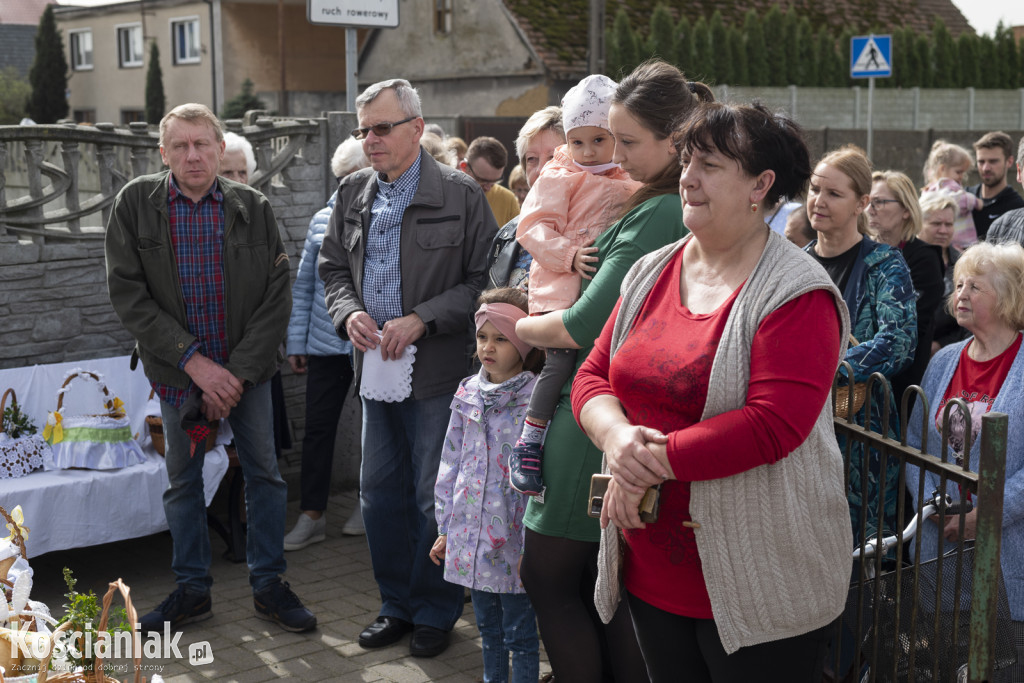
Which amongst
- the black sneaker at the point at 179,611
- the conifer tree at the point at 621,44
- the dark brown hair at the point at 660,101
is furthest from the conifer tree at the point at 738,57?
the dark brown hair at the point at 660,101

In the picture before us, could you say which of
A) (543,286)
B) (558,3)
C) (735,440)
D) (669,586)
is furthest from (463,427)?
(558,3)

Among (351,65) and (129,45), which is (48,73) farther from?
(351,65)

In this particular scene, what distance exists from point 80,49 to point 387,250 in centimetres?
4413

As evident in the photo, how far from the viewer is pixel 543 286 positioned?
10.3 ft

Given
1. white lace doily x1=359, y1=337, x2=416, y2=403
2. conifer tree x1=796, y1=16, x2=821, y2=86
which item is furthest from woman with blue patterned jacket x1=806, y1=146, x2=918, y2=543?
conifer tree x1=796, y1=16, x2=821, y2=86

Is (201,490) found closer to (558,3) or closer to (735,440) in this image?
(735,440)

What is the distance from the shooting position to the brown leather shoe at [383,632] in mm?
4340

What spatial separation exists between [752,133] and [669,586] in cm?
101

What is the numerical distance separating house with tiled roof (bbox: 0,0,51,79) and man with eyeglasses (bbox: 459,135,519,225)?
168ft

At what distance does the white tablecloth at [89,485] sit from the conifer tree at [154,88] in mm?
33957

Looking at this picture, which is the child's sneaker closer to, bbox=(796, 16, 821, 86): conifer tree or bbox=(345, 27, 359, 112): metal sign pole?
bbox=(345, 27, 359, 112): metal sign pole

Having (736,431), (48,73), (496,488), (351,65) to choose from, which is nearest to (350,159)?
(351,65)

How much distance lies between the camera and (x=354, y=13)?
5848mm

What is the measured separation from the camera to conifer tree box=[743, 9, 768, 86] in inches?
987
